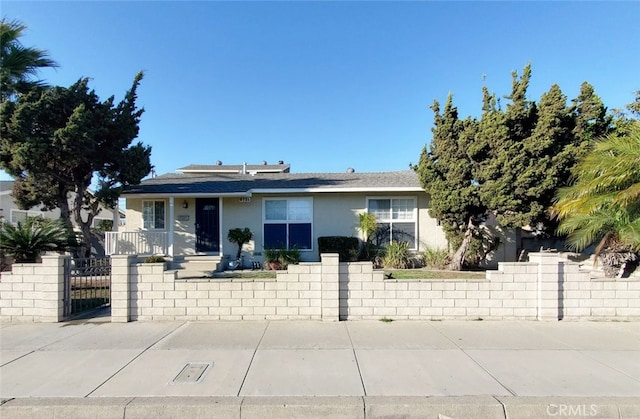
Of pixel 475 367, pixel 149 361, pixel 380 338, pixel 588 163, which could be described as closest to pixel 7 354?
pixel 149 361

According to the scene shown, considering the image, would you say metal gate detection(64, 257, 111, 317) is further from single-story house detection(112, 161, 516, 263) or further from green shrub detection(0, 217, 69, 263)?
single-story house detection(112, 161, 516, 263)

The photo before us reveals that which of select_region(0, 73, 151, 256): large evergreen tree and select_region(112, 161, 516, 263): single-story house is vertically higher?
select_region(0, 73, 151, 256): large evergreen tree

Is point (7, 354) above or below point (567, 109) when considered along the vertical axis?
below

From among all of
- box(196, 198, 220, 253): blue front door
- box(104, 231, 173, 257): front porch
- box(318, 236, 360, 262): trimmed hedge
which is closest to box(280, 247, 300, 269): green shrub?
box(318, 236, 360, 262): trimmed hedge

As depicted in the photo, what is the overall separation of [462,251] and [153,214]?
11.6 m

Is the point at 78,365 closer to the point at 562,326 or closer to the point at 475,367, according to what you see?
the point at 475,367

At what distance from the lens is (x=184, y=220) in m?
12.9

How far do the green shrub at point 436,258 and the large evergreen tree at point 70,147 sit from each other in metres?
10.7

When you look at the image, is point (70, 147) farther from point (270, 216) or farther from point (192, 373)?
point (192, 373)

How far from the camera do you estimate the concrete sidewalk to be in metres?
3.33

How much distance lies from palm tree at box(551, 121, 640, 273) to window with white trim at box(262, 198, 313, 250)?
26.3 ft

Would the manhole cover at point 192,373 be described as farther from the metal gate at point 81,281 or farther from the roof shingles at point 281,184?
the roof shingles at point 281,184

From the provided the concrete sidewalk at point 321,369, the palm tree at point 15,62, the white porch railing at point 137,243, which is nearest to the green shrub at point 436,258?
the concrete sidewalk at point 321,369

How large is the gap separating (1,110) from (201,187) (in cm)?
610
